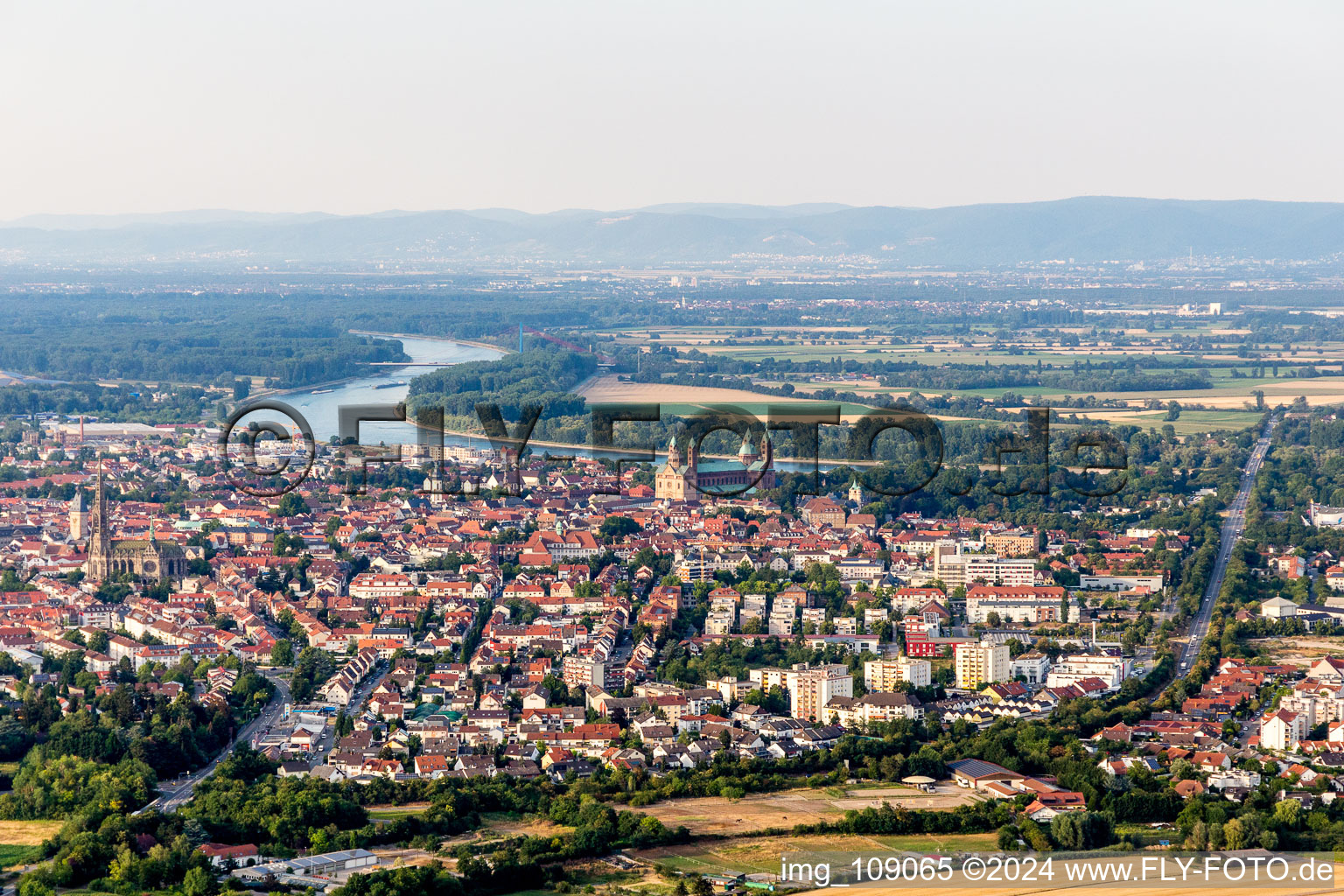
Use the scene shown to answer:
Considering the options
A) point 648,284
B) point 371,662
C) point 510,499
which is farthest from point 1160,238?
point 371,662

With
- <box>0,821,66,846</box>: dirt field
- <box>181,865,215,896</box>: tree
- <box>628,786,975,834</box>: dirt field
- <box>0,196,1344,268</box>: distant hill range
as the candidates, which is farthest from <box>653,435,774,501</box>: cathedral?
<box>0,196,1344,268</box>: distant hill range

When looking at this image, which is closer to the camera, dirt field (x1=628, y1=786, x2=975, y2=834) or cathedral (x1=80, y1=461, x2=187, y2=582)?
dirt field (x1=628, y1=786, x2=975, y2=834)

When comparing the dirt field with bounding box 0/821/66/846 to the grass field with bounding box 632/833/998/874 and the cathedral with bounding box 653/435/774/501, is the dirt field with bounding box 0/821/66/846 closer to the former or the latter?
the grass field with bounding box 632/833/998/874

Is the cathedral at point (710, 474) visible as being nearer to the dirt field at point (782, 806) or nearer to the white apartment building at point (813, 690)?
the white apartment building at point (813, 690)

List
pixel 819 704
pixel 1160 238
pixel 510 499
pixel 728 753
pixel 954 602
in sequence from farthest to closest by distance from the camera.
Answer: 1. pixel 1160 238
2. pixel 510 499
3. pixel 954 602
4. pixel 819 704
5. pixel 728 753

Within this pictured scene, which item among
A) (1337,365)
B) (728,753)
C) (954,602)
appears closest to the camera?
(728,753)

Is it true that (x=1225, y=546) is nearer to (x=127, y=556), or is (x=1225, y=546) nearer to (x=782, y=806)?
(x=127, y=556)

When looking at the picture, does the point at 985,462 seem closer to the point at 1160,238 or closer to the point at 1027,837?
the point at 1027,837

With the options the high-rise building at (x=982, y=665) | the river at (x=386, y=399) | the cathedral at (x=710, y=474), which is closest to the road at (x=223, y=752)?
the high-rise building at (x=982, y=665)
